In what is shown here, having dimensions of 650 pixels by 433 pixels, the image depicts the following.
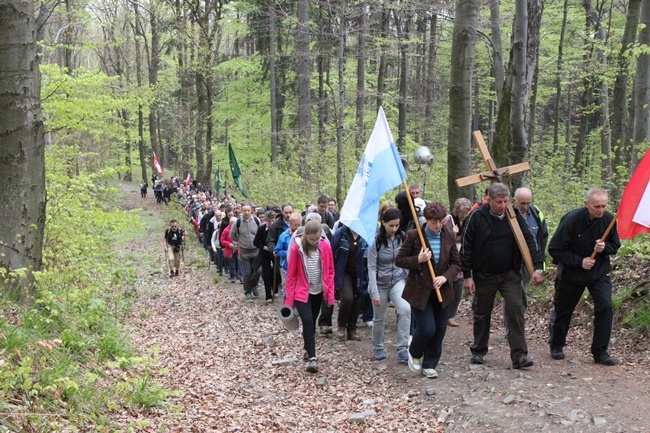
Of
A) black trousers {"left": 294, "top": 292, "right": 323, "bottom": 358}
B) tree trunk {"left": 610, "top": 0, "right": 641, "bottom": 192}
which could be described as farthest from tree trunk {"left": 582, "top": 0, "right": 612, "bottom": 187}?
black trousers {"left": 294, "top": 292, "right": 323, "bottom": 358}

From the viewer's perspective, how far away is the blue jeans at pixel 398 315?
7.12 meters

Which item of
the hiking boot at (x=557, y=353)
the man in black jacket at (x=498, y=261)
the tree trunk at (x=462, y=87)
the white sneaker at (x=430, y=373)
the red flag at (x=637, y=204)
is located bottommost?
the white sneaker at (x=430, y=373)

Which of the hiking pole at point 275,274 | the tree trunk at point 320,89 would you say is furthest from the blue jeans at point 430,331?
the tree trunk at point 320,89

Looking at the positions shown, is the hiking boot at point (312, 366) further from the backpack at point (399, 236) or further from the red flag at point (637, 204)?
the red flag at point (637, 204)

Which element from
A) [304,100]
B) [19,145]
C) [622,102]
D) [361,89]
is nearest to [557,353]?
[19,145]

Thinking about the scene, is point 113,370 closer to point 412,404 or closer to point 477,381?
point 412,404

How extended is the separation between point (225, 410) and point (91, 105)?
818cm

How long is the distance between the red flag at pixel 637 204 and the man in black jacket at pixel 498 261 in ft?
3.09

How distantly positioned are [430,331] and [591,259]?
1.89m

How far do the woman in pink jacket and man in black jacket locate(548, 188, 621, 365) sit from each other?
2.71 meters

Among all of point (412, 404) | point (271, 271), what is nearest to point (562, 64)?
point (271, 271)

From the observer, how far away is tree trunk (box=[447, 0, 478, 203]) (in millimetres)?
10016

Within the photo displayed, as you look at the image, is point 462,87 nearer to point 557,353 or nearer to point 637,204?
point 637,204

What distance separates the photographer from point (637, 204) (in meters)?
5.99
